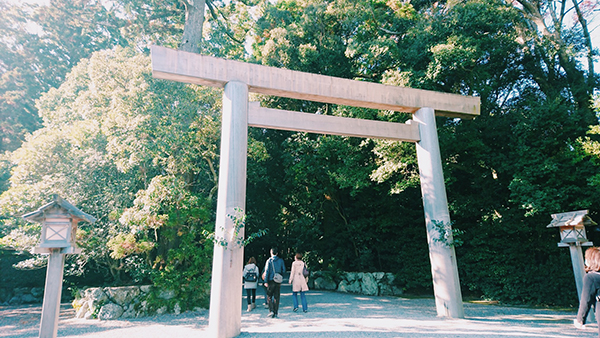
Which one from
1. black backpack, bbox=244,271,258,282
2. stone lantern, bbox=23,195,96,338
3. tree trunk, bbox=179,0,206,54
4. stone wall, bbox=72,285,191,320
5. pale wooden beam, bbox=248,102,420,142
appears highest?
tree trunk, bbox=179,0,206,54

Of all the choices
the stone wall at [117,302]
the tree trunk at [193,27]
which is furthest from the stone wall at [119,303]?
the tree trunk at [193,27]

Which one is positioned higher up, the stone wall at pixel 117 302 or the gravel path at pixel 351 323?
the stone wall at pixel 117 302

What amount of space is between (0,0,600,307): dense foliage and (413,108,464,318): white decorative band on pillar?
1.50m

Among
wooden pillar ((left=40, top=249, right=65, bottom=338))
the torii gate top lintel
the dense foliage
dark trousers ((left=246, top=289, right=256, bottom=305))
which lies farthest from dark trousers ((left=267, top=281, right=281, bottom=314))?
the torii gate top lintel

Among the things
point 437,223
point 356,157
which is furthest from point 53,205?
point 356,157

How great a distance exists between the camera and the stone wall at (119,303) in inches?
282

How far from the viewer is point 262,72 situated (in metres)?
5.78

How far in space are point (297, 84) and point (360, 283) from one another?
6.94 metres

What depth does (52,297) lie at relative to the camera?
3896 mm

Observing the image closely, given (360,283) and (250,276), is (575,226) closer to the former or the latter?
(360,283)

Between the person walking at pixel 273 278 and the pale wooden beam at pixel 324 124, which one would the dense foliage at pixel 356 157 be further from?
the pale wooden beam at pixel 324 124

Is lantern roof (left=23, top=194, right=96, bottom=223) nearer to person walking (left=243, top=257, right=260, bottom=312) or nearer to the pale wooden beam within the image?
the pale wooden beam

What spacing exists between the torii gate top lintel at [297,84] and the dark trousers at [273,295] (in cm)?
371

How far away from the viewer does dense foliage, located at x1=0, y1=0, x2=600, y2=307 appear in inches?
298
